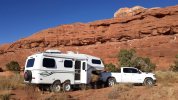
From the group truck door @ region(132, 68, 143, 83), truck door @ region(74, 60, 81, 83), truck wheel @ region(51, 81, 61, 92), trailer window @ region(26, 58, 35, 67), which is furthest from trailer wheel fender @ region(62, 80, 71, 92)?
truck door @ region(132, 68, 143, 83)

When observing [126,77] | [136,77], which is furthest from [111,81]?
[136,77]

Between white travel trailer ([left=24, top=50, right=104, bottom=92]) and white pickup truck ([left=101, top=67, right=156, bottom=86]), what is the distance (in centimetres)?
203

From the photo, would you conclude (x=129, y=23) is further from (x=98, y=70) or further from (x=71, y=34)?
(x=98, y=70)

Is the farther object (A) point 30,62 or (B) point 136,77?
(B) point 136,77

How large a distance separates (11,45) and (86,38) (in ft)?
64.2

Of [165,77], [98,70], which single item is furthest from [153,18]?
[98,70]

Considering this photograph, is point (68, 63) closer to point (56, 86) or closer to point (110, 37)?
point (56, 86)

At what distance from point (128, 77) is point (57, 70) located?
570 centimetres

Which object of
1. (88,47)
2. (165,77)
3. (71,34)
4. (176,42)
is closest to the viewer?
(165,77)

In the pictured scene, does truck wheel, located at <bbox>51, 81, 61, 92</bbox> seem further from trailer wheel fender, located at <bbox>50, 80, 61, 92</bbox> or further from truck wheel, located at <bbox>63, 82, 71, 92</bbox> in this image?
truck wheel, located at <bbox>63, 82, 71, 92</bbox>

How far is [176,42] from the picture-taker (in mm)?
58938

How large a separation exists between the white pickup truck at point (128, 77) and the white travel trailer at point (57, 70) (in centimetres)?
203

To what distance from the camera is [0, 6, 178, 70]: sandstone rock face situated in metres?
60.7

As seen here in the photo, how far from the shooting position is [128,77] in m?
21.3
